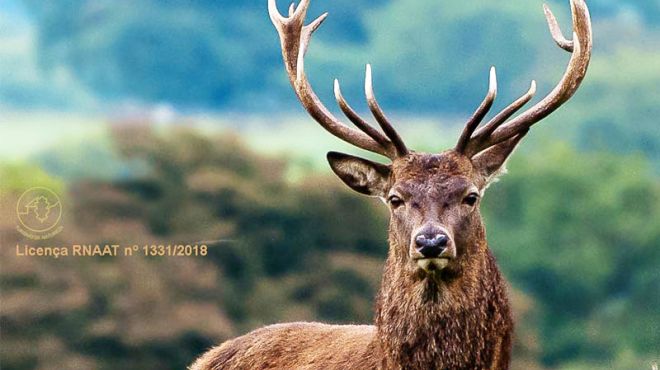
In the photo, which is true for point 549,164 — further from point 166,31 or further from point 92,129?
point 92,129

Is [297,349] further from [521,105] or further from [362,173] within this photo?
[521,105]

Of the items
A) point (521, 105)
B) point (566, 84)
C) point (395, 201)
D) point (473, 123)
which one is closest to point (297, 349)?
point (395, 201)

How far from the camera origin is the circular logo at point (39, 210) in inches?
1047

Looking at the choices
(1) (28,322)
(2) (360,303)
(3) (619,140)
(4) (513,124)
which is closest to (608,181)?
(3) (619,140)

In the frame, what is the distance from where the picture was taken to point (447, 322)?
9039 millimetres

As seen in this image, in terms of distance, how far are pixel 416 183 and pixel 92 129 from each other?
24837mm

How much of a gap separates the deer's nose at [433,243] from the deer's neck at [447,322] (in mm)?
238

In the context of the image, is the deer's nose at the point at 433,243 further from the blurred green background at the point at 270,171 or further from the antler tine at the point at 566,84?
the blurred green background at the point at 270,171

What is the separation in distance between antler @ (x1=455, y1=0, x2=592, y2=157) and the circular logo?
56.9 feet

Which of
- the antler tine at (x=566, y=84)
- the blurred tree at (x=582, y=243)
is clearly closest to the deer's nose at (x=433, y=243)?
the antler tine at (x=566, y=84)

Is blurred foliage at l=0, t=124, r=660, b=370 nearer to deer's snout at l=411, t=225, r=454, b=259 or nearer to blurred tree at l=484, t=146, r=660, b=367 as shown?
blurred tree at l=484, t=146, r=660, b=367

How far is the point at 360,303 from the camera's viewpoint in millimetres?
30672

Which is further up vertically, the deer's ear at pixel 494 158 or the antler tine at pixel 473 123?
the antler tine at pixel 473 123

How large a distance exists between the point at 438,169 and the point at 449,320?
84 centimetres
